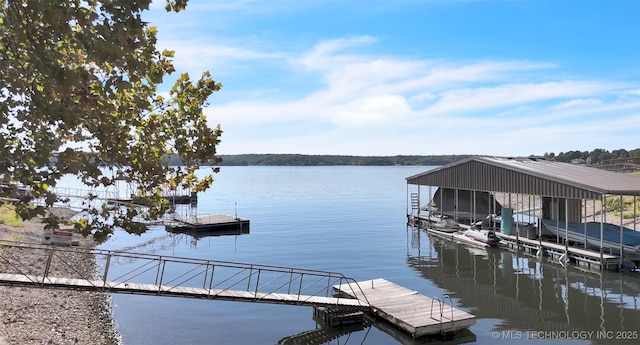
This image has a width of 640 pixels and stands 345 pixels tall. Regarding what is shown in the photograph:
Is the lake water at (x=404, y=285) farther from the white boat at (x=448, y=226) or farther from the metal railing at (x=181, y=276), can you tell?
the white boat at (x=448, y=226)

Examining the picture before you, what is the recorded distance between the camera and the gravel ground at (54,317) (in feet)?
45.2

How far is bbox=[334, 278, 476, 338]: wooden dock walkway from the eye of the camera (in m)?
15.3

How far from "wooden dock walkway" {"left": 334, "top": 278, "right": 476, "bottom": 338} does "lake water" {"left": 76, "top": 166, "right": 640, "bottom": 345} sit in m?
0.53

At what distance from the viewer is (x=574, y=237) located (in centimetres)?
2830

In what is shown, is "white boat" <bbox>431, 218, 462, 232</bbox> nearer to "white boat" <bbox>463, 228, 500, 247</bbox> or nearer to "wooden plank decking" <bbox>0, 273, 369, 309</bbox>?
"white boat" <bbox>463, 228, 500, 247</bbox>

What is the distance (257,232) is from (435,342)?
2973cm

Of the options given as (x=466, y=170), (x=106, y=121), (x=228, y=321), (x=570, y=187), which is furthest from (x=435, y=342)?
(x=466, y=170)

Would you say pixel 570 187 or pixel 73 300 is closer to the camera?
pixel 73 300

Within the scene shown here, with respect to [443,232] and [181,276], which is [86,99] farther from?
[443,232]

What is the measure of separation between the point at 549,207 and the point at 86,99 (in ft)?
109

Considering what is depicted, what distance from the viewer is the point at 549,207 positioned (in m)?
33.0

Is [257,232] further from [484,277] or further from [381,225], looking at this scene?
[484,277]

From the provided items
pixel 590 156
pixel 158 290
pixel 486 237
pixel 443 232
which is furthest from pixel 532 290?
pixel 590 156

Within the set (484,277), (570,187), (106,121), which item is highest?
(106,121)
